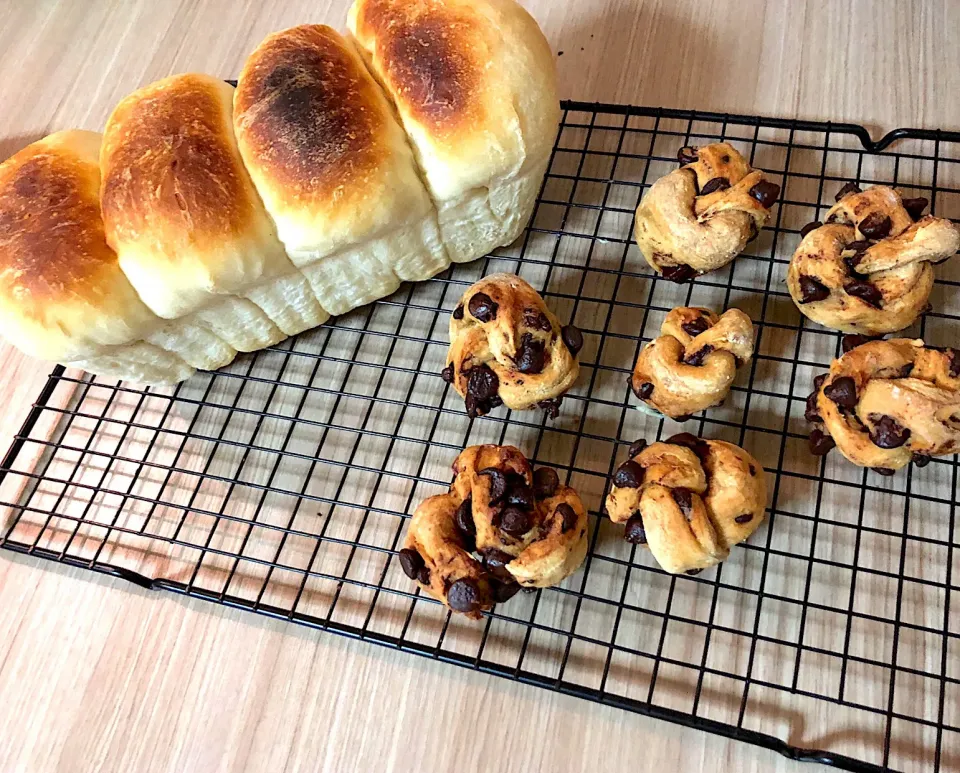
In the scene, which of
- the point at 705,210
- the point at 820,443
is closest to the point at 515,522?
the point at 820,443

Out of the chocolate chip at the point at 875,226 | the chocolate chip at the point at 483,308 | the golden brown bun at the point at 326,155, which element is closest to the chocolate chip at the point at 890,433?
the chocolate chip at the point at 875,226

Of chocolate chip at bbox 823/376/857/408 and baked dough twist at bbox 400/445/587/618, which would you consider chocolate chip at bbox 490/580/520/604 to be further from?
chocolate chip at bbox 823/376/857/408

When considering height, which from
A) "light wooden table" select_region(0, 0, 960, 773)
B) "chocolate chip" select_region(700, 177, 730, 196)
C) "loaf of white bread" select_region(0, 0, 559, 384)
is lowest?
"light wooden table" select_region(0, 0, 960, 773)

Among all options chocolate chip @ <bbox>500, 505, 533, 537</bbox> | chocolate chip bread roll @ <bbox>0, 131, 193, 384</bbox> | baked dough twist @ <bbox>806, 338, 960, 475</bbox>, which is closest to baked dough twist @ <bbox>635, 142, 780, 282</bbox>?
baked dough twist @ <bbox>806, 338, 960, 475</bbox>

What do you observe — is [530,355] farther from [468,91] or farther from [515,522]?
[468,91]

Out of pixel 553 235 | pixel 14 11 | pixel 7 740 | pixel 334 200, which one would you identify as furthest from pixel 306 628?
pixel 14 11

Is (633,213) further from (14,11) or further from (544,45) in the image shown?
(14,11)
